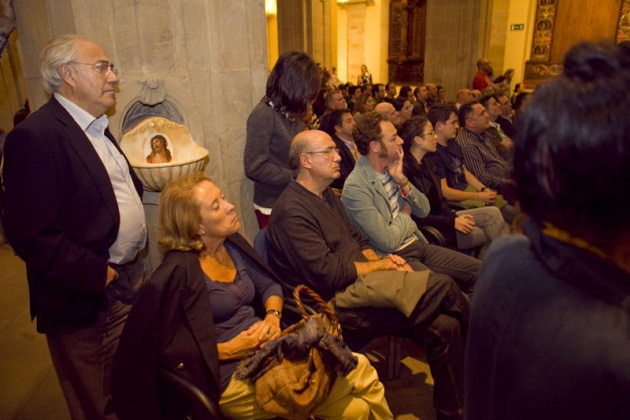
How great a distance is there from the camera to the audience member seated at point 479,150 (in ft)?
13.7

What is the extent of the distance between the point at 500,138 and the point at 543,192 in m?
4.73

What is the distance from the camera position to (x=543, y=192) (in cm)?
72

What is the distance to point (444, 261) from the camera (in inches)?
117

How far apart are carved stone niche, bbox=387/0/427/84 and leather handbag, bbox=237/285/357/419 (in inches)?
648

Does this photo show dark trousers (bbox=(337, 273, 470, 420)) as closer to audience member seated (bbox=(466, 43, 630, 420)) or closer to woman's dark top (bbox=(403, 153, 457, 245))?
woman's dark top (bbox=(403, 153, 457, 245))

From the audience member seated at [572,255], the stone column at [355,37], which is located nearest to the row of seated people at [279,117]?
the audience member seated at [572,255]

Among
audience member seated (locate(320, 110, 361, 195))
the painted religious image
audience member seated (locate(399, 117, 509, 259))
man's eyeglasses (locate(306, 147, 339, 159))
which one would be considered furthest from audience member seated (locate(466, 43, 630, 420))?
audience member seated (locate(320, 110, 361, 195))

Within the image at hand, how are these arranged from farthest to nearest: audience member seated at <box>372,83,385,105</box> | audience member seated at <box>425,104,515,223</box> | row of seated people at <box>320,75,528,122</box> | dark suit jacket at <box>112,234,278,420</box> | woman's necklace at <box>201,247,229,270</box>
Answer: audience member seated at <box>372,83,385,105</box> → row of seated people at <box>320,75,528,122</box> → audience member seated at <box>425,104,515,223</box> → woman's necklace at <box>201,247,229,270</box> → dark suit jacket at <box>112,234,278,420</box>

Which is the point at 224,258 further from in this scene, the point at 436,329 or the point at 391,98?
the point at 391,98

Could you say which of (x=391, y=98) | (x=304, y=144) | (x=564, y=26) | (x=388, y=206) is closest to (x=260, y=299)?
(x=304, y=144)

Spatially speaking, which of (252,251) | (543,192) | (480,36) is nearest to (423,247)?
(252,251)

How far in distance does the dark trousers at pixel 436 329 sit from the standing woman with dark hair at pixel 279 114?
3.89ft

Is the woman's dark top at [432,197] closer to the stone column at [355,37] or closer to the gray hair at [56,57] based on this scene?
the gray hair at [56,57]

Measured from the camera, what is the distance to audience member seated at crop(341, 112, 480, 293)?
109 inches
